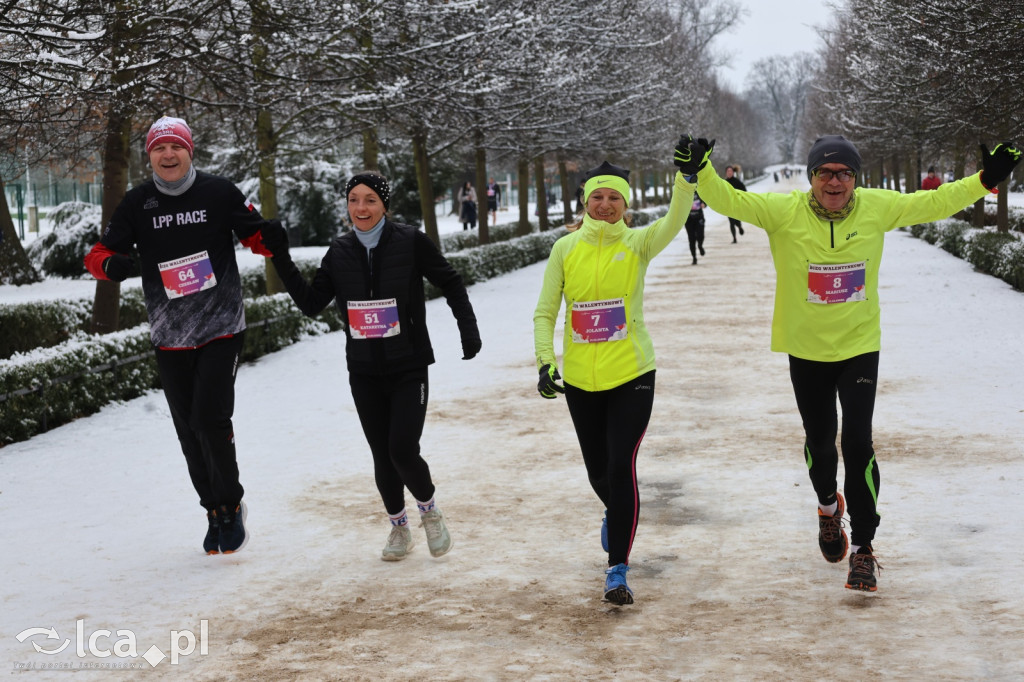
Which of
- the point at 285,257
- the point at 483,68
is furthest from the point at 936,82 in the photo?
the point at 285,257

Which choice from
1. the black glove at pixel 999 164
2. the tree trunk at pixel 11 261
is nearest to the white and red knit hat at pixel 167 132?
the black glove at pixel 999 164

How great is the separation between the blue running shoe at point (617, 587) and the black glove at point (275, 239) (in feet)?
6.46

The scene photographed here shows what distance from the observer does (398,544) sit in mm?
5613

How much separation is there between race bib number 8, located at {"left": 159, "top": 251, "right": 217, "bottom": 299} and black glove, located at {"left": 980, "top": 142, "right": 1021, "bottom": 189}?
10.8 feet

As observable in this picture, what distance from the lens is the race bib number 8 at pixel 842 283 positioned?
5031mm

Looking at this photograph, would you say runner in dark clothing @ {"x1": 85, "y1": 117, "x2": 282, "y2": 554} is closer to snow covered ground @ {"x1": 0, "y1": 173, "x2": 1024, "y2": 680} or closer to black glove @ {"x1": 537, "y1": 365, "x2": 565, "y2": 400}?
snow covered ground @ {"x1": 0, "y1": 173, "x2": 1024, "y2": 680}

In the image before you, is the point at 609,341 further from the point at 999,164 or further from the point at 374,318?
the point at 999,164

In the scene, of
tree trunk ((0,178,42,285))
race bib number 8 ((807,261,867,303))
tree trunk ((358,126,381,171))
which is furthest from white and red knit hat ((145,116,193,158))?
tree trunk ((0,178,42,285))

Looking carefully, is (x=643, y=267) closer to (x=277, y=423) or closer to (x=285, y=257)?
(x=285, y=257)

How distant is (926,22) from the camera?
51.6 ft

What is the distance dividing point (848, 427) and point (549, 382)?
1.21m

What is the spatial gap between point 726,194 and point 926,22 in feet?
39.5

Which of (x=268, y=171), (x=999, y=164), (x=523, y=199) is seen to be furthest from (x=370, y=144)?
(x=999, y=164)

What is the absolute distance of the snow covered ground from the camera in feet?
14.0
